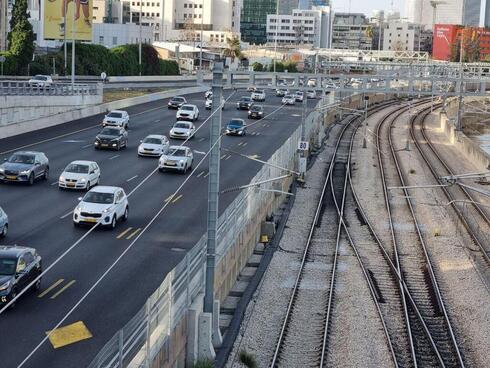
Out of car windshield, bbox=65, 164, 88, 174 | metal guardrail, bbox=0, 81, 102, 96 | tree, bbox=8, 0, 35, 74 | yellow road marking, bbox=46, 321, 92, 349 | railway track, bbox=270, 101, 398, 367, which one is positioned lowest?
railway track, bbox=270, 101, 398, 367

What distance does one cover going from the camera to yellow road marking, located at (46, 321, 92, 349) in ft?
70.3

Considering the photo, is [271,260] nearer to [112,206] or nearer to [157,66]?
[112,206]

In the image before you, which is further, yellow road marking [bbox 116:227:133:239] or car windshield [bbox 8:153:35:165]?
car windshield [bbox 8:153:35:165]

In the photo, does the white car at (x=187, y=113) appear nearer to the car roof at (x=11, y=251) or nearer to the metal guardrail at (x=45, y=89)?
the metal guardrail at (x=45, y=89)

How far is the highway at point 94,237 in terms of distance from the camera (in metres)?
22.3

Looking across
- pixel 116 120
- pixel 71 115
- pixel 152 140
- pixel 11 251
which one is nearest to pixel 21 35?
pixel 71 115

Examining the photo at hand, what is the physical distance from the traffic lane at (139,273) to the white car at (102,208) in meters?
1.39

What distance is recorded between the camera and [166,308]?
19.9m

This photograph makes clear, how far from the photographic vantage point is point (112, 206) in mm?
34719

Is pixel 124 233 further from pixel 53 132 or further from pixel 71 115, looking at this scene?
pixel 71 115

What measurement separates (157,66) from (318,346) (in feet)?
346

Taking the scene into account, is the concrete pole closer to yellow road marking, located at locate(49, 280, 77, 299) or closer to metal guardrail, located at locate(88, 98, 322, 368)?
metal guardrail, located at locate(88, 98, 322, 368)

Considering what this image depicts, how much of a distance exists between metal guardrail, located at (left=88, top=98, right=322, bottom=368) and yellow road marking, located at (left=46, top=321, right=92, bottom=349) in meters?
2.43

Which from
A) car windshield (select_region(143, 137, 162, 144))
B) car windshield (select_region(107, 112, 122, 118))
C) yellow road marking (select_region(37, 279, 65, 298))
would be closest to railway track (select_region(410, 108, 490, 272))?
yellow road marking (select_region(37, 279, 65, 298))
